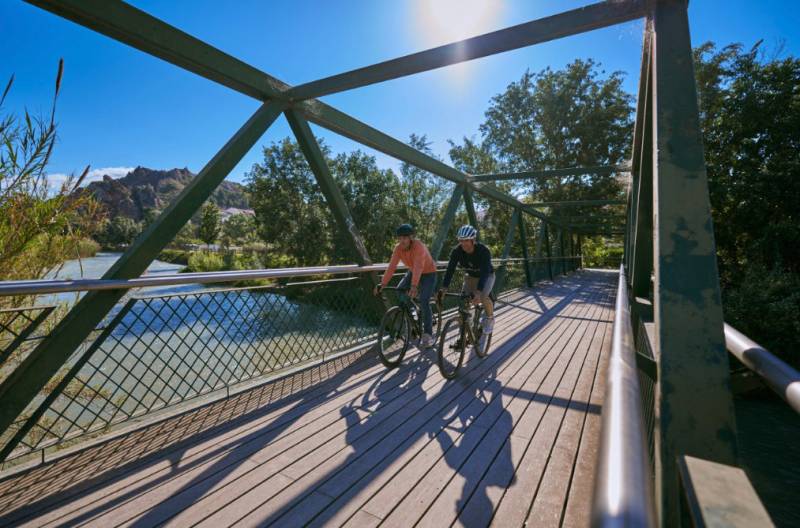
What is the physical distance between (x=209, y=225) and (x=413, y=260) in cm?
6671

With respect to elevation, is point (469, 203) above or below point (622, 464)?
above

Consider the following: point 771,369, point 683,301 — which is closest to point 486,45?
point 683,301

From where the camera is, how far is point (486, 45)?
9.82 feet

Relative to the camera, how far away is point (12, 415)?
2074 mm

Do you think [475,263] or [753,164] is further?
[753,164]

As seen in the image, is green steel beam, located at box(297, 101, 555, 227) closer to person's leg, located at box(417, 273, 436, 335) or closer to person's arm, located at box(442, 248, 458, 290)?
person's arm, located at box(442, 248, 458, 290)

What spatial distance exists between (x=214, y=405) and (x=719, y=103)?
22.2m

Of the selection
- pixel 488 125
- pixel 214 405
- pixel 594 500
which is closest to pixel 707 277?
pixel 594 500

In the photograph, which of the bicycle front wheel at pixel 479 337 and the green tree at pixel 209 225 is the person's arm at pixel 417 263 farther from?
the green tree at pixel 209 225

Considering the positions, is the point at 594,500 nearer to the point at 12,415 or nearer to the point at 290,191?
the point at 12,415

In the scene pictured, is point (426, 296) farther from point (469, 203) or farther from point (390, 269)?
point (469, 203)

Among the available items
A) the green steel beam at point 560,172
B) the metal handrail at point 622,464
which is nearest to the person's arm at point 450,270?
the green steel beam at point 560,172

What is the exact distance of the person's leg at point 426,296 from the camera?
14.9ft

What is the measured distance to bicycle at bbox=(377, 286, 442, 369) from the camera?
4160 mm
